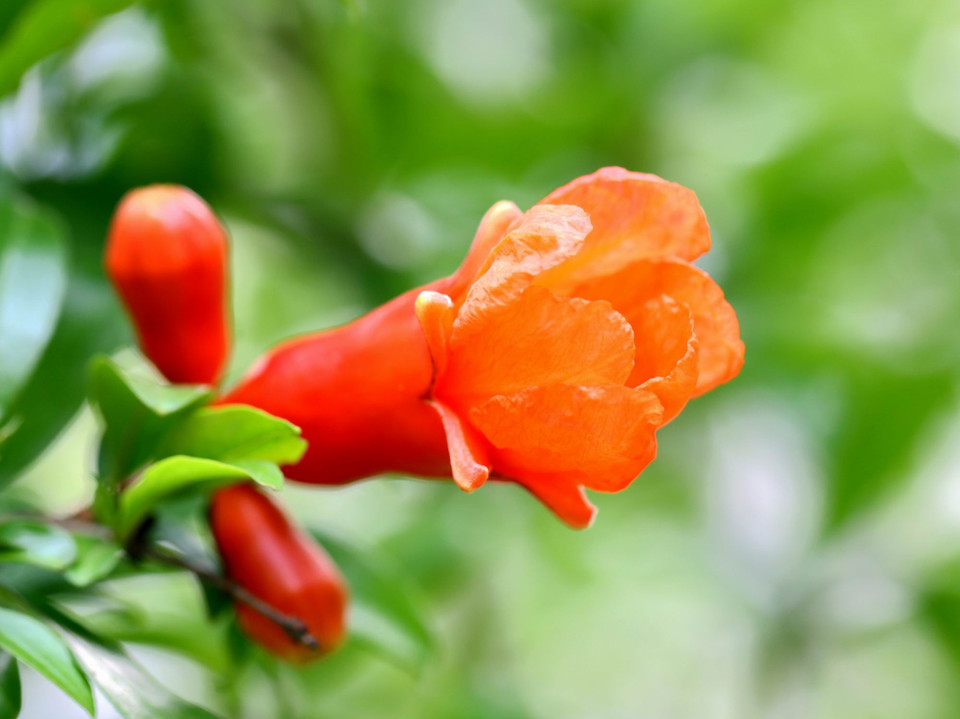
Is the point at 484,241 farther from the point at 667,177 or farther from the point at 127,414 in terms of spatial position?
the point at 667,177

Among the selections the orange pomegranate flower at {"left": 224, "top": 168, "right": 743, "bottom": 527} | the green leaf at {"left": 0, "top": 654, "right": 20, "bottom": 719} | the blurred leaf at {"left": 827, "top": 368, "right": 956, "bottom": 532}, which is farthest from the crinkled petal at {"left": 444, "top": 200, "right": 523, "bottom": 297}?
the blurred leaf at {"left": 827, "top": 368, "right": 956, "bottom": 532}

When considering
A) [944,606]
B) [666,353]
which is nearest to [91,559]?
[666,353]

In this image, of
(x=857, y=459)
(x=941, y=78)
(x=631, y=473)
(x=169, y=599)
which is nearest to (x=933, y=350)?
(x=857, y=459)

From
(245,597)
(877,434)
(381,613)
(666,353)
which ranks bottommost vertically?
(877,434)

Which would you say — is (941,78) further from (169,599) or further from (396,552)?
(169,599)

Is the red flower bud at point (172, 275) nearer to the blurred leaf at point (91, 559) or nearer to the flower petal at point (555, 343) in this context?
the blurred leaf at point (91, 559)

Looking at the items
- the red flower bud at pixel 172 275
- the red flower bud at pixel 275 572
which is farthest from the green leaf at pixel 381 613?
the red flower bud at pixel 172 275
